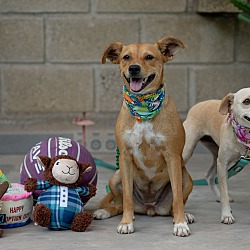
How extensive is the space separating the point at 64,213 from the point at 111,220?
49 centimetres

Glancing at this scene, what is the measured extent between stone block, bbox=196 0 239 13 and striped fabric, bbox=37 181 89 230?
364 cm

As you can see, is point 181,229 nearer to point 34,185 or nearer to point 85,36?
point 34,185

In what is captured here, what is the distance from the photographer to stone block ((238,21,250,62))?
730 centimetres

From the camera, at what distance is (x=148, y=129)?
409 centimetres

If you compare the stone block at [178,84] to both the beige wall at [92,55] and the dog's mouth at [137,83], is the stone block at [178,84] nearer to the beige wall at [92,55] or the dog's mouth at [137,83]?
the beige wall at [92,55]

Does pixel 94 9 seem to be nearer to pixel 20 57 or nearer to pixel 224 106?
pixel 20 57

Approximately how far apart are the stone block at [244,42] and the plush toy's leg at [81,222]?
12.8 feet

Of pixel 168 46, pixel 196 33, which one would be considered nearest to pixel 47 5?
pixel 196 33

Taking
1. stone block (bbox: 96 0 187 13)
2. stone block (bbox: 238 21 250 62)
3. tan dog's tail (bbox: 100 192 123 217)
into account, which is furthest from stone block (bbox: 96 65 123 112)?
tan dog's tail (bbox: 100 192 123 217)

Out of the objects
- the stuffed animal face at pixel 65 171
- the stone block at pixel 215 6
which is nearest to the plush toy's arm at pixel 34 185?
the stuffed animal face at pixel 65 171

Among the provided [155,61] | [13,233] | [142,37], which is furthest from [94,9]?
[13,233]

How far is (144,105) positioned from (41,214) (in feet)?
3.13

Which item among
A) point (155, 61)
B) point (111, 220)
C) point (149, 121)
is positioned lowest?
point (111, 220)

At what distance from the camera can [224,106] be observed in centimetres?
430
